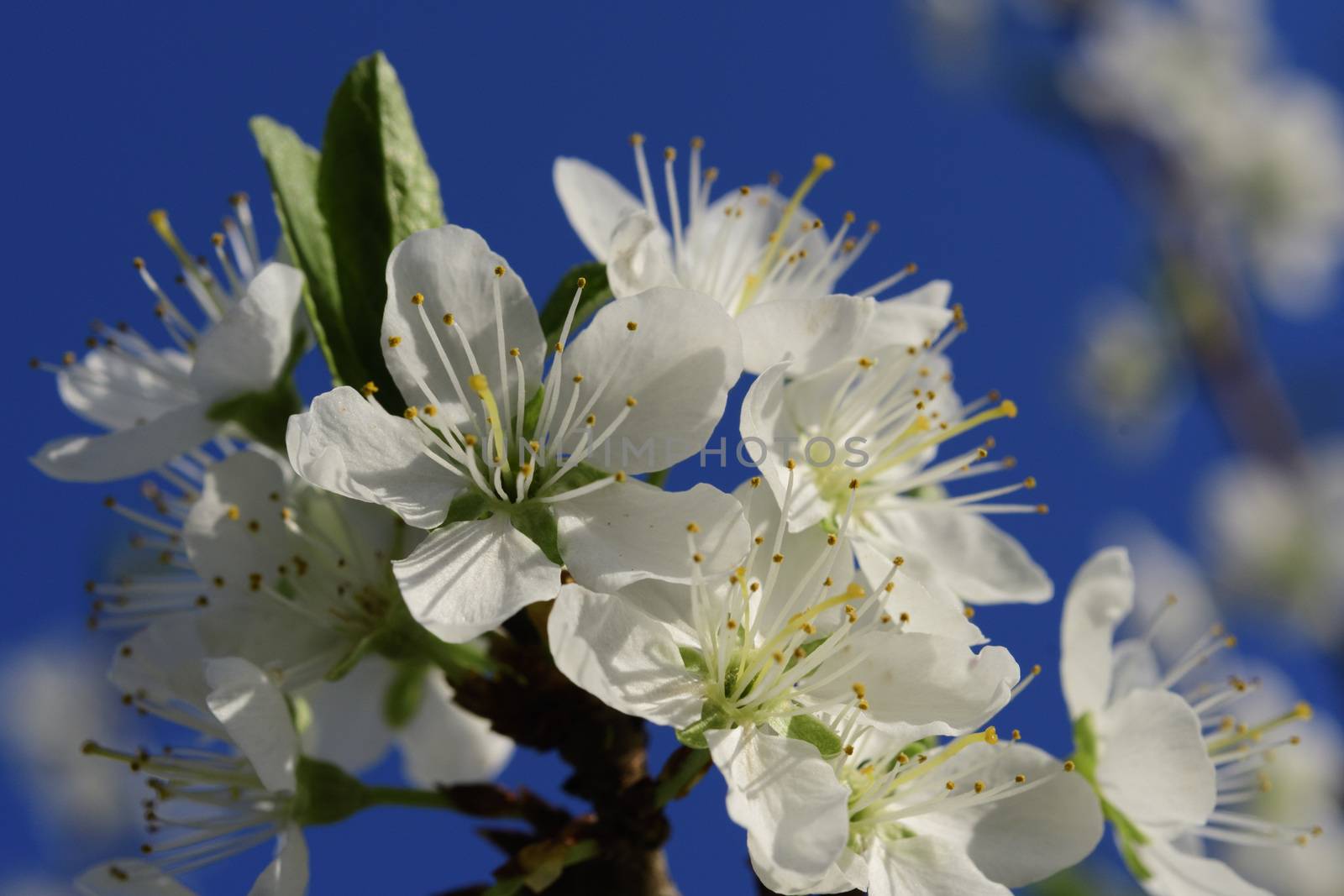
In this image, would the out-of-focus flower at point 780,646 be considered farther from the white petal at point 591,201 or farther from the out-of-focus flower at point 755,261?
the white petal at point 591,201

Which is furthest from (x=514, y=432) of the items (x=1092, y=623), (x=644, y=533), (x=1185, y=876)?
(x=1185, y=876)

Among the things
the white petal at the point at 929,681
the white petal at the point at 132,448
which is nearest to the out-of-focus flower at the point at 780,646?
the white petal at the point at 929,681

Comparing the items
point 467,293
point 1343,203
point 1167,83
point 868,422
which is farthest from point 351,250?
point 1343,203

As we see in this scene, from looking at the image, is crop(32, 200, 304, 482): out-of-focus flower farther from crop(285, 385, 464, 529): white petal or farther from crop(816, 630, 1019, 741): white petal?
crop(816, 630, 1019, 741): white petal

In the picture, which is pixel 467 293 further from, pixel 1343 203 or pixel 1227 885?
pixel 1343 203

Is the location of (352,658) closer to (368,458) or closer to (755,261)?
(368,458)
